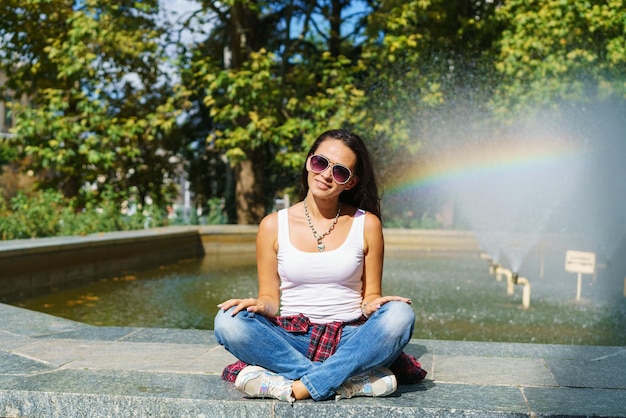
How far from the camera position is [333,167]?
3.74 metres

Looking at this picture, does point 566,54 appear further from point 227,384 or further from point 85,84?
point 227,384

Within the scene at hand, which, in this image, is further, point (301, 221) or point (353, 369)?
point (301, 221)

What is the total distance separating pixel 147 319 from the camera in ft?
24.7

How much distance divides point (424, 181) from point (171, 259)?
33.9ft

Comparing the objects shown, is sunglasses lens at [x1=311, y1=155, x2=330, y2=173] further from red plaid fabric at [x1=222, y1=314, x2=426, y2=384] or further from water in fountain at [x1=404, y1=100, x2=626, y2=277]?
water in fountain at [x1=404, y1=100, x2=626, y2=277]

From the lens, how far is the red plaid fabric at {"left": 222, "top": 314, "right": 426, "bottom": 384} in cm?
374

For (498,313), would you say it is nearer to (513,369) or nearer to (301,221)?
(513,369)

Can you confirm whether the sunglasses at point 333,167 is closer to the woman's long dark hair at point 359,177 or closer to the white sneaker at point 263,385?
the woman's long dark hair at point 359,177

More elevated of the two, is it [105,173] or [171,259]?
[105,173]

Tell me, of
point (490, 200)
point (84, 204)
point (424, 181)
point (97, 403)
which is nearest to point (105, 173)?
point (84, 204)

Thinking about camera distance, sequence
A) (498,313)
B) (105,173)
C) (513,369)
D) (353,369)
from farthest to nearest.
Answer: (105,173), (498,313), (513,369), (353,369)

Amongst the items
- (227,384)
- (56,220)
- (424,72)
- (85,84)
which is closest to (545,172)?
(424,72)

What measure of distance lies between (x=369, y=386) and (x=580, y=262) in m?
6.63

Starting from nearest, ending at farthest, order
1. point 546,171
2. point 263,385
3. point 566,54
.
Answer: point 263,385, point 566,54, point 546,171
